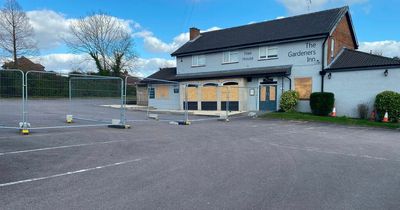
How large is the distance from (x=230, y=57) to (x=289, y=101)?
769 cm

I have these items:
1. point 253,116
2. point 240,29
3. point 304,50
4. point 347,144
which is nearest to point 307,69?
point 304,50

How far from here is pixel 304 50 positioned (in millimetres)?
22781

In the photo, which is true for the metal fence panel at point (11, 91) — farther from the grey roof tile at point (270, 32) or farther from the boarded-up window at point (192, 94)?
the grey roof tile at point (270, 32)

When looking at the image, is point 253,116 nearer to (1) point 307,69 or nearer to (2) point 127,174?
(1) point 307,69

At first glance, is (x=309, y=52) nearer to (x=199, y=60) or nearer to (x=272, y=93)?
(x=272, y=93)

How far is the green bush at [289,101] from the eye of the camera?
873 inches

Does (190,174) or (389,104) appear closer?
(190,174)

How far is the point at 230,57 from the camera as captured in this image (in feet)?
89.8

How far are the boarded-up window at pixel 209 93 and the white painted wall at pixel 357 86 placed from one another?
367 inches

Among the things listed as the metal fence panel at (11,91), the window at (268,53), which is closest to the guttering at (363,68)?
the window at (268,53)

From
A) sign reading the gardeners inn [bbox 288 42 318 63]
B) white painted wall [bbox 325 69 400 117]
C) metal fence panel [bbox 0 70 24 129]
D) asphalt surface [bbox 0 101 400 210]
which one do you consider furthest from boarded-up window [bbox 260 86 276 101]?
metal fence panel [bbox 0 70 24 129]

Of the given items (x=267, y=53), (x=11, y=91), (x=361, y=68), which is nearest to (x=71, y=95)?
(x=11, y=91)

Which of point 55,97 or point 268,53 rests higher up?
point 268,53

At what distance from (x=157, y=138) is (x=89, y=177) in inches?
201
